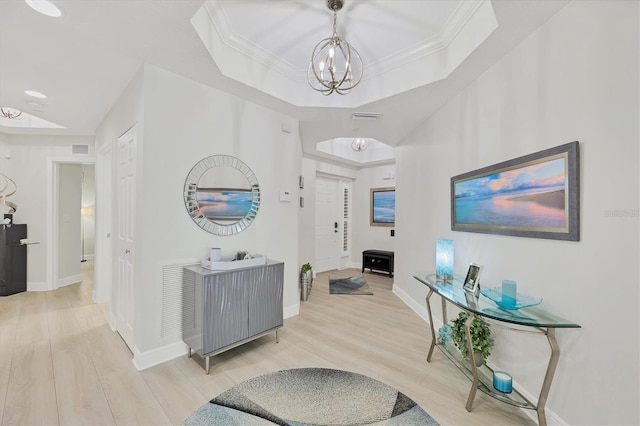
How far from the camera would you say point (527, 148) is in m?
1.94

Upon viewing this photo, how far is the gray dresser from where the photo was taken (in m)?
2.33

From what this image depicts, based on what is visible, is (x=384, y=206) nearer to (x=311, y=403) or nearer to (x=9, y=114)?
(x=311, y=403)

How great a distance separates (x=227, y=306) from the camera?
2.44m

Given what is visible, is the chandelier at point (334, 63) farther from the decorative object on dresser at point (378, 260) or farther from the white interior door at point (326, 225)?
the decorative object on dresser at point (378, 260)

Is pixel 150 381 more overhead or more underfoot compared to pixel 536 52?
more underfoot

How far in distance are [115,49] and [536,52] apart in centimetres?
308

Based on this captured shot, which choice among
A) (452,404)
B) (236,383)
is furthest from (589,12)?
(236,383)

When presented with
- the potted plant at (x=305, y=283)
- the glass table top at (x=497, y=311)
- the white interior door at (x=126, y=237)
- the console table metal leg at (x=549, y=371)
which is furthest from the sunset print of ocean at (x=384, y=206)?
the white interior door at (x=126, y=237)

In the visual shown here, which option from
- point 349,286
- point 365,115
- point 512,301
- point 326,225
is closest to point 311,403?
point 512,301

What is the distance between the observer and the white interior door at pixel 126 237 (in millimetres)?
2584

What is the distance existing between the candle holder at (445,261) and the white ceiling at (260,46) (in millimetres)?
1525

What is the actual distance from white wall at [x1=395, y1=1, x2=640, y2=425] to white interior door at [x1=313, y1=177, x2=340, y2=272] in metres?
4.10

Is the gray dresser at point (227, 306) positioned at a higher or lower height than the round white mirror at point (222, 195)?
lower

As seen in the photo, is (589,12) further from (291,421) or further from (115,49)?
(115,49)
